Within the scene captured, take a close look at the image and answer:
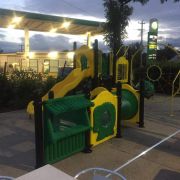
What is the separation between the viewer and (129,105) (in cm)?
Result: 714

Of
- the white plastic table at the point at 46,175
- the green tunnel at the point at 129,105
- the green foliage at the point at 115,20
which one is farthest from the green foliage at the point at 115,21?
the white plastic table at the point at 46,175

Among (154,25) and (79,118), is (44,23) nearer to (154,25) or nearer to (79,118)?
(154,25)

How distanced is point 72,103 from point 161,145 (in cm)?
207

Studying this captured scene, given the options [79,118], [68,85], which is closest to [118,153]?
[79,118]

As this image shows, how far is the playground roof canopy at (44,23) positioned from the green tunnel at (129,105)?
758 inches

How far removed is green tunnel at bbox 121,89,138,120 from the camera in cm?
712

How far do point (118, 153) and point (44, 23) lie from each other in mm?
25542

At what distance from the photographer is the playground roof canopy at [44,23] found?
84.7 feet

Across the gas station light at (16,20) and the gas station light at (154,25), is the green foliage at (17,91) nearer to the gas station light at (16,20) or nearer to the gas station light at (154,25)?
the gas station light at (154,25)

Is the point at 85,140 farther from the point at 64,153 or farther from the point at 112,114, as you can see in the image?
the point at 112,114

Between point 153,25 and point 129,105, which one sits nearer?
point 129,105

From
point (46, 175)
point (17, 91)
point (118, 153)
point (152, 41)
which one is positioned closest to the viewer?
point (46, 175)

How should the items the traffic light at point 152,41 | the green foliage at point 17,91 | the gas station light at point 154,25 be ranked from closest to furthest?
1. the green foliage at point 17,91
2. the traffic light at point 152,41
3. the gas station light at point 154,25

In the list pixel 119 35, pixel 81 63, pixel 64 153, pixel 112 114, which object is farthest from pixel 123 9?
pixel 64 153
